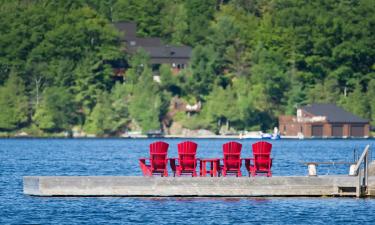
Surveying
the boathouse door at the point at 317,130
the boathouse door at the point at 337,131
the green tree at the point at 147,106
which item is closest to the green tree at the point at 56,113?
the green tree at the point at 147,106

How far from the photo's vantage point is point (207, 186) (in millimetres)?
60062

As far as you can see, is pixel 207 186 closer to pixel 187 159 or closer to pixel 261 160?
pixel 187 159

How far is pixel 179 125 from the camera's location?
648 feet

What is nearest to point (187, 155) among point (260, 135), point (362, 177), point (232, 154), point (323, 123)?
point (232, 154)

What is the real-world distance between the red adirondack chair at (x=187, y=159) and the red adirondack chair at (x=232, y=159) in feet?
4.12

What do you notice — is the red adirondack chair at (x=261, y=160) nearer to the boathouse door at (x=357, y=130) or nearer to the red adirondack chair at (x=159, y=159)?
the red adirondack chair at (x=159, y=159)

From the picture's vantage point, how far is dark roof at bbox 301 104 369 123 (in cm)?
19312

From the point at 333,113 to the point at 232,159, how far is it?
13293 cm

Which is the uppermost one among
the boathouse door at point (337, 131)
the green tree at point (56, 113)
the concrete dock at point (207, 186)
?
the green tree at point (56, 113)

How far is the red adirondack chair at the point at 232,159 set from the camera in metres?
61.2

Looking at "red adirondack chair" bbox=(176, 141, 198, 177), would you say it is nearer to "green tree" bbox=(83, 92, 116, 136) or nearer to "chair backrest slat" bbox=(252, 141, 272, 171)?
"chair backrest slat" bbox=(252, 141, 272, 171)

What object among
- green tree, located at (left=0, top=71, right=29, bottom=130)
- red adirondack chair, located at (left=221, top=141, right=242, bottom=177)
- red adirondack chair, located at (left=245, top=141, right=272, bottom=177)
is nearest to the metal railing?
red adirondack chair, located at (left=245, top=141, right=272, bottom=177)

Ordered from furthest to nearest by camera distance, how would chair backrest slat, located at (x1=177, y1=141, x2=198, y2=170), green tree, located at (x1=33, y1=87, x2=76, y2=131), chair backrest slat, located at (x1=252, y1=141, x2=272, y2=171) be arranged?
green tree, located at (x1=33, y1=87, x2=76, y2=131) → chair backrest slat, located at (x1=252, y1=141, x2=272, y2=171) → chair backrest slat, located at (x1=177, y1=141, x2=198, y2=170)

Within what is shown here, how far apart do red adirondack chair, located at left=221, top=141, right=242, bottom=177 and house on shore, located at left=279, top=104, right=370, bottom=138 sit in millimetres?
132334
